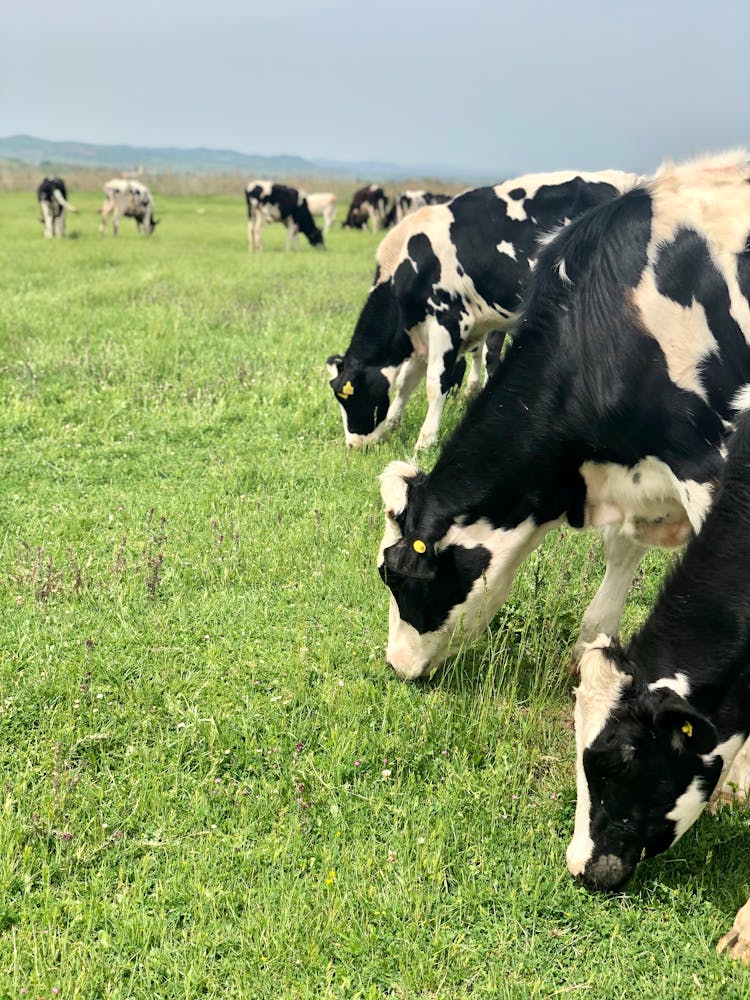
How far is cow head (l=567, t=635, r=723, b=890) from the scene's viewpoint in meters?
3.25

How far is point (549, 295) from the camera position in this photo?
4340mm

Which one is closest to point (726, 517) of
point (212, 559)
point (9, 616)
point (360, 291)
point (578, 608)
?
point (578, 608)

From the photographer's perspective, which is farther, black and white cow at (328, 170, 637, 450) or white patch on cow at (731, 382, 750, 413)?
black and white cow at (328, 170, 637, 450)

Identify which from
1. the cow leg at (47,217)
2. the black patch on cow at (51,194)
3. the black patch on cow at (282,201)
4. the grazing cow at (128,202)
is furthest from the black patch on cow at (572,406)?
the grazing cow at (128,202)

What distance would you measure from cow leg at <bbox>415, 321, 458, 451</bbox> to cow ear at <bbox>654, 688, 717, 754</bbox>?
5.90 metres

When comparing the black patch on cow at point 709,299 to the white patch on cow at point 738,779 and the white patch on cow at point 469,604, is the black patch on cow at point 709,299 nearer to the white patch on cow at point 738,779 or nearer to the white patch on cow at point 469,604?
the white patch on cow at point 469,604

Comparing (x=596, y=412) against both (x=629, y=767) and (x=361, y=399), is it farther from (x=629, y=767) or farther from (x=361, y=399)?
(x=361, y=399)

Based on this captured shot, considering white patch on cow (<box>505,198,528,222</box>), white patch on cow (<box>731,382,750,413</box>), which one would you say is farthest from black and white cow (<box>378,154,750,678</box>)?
white patch on cow (<box>505,198,528,222</box>)

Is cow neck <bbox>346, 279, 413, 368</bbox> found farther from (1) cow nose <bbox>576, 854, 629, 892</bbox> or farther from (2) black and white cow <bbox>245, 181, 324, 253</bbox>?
(2) black and white cow <bbox>245, 181, 324, 253</bbox>

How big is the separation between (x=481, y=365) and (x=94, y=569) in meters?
6.79

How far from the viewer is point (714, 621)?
324cm

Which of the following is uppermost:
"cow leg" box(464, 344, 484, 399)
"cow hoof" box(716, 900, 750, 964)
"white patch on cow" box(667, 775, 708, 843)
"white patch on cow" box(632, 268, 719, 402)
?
"white patch on cow" box(632, 268, 719, 402)

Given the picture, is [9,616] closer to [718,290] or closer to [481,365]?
[718,290]

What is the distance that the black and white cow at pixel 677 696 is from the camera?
3.22 meters
